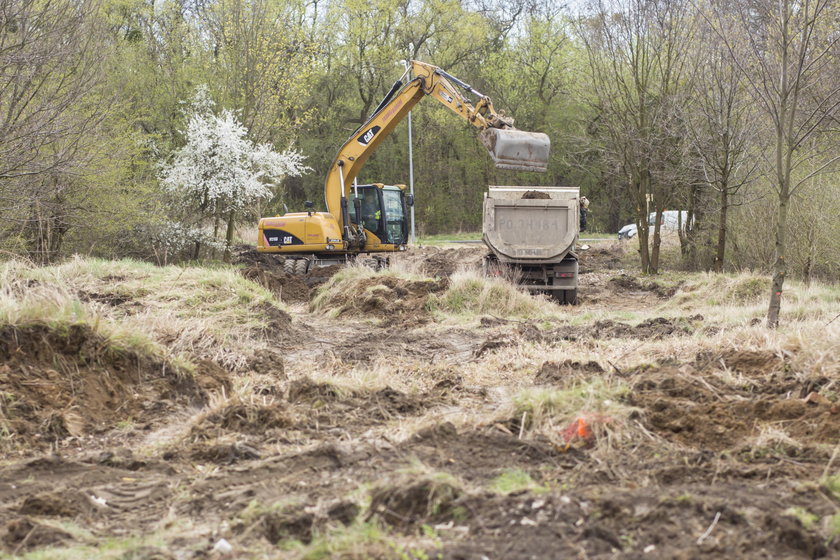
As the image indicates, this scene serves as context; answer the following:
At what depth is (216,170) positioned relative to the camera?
78.5 feet

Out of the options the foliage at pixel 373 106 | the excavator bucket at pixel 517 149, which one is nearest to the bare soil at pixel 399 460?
the foliage at pixel 373 106

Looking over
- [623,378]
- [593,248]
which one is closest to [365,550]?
[623,378]

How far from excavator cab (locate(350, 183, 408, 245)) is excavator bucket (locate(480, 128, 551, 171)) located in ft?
16.6

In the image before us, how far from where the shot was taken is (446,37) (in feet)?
130

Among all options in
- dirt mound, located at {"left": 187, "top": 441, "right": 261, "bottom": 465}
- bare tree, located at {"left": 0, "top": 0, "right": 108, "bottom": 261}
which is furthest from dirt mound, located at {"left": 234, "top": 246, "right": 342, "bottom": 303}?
dirt mound, located at {"left": 187, "top": 441, "right": 261, "bottom": 465}

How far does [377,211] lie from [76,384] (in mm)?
13900

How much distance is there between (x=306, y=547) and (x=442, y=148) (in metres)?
39.6

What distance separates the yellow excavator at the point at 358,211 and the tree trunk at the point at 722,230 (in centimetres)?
577

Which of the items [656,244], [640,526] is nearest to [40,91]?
[640,526]

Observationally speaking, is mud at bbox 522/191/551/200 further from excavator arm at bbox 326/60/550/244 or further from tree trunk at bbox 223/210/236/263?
tree trunk at bbox 223/210/236/263

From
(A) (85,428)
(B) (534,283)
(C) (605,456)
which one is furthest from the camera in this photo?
(B) (534,283)

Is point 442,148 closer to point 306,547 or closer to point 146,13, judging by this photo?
point 146,13

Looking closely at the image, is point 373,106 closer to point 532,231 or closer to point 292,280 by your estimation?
point 292,280

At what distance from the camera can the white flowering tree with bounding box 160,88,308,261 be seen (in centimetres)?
2373
